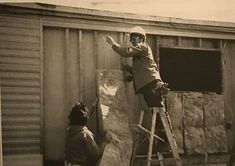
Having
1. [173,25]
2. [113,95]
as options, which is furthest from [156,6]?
[113,95]

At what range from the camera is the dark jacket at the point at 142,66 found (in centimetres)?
695

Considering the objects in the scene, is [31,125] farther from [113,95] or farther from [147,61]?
[147,61]

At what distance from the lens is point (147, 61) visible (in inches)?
279

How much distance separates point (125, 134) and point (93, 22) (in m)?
2.16

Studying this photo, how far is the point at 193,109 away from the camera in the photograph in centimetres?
838

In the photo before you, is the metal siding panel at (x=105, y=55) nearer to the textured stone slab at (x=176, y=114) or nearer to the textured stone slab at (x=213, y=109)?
the textured stone slab at (x=176, y=114)

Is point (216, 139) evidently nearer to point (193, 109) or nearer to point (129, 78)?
point (193, 109)

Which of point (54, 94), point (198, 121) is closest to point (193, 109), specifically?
point (198, 121)

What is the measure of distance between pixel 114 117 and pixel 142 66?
102cm

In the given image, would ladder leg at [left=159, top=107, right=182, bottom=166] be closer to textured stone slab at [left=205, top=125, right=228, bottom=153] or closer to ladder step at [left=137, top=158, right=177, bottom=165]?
ladder step at [left=137, top=158, right=177, bottom=165]

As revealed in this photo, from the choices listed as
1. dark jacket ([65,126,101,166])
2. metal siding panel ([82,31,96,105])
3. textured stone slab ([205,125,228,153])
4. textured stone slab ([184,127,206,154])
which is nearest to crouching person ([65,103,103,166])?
dark jacket ([65,126,101,166])

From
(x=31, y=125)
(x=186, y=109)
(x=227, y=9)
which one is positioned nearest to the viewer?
(x=31, y=125)

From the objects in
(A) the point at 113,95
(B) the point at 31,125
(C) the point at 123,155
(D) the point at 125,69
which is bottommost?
(C) the point at 123,155

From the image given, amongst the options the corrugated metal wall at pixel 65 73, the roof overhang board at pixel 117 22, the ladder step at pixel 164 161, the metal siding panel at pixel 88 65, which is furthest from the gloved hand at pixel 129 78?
the ladder step at pixel 164 161
